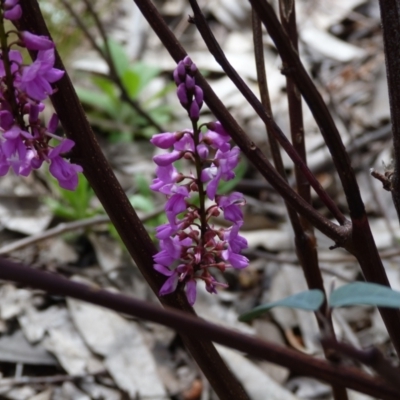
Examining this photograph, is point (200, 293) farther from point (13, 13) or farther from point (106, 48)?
point (13, 13)

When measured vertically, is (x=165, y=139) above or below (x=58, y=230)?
above

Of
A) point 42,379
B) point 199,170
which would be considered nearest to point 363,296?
point 199,170

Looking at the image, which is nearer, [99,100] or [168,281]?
[168,281]

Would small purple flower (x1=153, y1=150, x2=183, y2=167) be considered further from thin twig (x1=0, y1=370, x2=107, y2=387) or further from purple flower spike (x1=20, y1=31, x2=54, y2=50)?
thin twig (x1=0, y1=370, x2=107, y2=387)

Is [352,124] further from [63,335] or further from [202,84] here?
[202,84]

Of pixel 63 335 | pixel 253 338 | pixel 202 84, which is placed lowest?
pixel 63 335

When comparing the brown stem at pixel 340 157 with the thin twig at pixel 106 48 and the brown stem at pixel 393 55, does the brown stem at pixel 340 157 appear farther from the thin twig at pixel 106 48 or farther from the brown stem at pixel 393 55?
the thin twig at pixel 106 48

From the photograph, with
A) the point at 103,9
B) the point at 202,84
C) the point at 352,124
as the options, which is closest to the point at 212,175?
the point at 202,84
